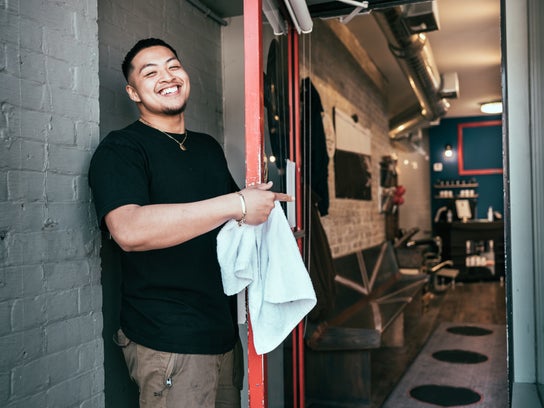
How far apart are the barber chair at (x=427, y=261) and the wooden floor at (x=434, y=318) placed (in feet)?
0.77

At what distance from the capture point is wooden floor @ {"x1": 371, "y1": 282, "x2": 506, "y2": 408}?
4047mm

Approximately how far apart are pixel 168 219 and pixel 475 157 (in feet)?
34.7

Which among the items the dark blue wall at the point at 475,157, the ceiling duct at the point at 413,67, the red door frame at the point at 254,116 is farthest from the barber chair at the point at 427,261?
the red door frame at the point at 254,116

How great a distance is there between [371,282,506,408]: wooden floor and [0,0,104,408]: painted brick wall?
2.29m

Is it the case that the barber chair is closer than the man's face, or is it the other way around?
the man's face

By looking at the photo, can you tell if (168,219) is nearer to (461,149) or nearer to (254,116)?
(254,116)

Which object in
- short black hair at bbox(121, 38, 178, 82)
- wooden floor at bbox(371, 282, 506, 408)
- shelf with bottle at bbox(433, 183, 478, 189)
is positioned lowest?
wooden floor at bbox(371, 282, 506, 408)

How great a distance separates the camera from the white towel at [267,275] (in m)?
1.67

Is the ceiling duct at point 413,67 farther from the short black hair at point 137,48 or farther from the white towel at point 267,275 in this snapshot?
the white towel at point 267,275

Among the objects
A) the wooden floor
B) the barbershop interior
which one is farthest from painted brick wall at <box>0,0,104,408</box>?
the wooden floor

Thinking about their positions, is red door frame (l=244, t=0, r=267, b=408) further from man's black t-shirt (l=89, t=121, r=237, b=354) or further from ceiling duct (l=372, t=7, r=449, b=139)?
ceiling duct (l=372, t=7, r=449, b=139)

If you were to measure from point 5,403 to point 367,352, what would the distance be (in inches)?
91.3

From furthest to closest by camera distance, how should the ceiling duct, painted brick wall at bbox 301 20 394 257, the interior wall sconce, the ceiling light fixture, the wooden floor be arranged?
the interior wall sconce, the ceiling light fixture, painted brick wall at bbox 301 20 394 257, the ceiling duct, the wooden floor

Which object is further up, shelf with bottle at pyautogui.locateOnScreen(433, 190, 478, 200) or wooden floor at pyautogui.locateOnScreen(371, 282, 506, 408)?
shelf with bottle at pyautogui.locateOnScreen(433, 190, 478, 200)
